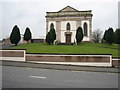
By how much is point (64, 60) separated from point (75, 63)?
1.37 metres

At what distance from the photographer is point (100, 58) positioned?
56.4 feet

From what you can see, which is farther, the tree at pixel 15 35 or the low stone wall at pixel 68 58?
the tree at pixel 15 35

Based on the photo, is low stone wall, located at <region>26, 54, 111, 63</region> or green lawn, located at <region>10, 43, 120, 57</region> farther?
green lawn, located at <region>10, 43, 120, 57</region>

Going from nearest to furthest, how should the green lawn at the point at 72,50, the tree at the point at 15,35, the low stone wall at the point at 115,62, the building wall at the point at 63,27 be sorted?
the low stone wall at the point at 115,62, the green lawn at the point at 72,50, the tree at the point at 15,35, the building wall at the point at 63,27

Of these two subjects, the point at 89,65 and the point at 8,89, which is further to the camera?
the point at 89,65

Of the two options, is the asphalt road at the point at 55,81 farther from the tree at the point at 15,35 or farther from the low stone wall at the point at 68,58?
the tree at the point at 15,35

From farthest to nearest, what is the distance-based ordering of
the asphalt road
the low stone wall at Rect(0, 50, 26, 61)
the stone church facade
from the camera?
the stone church facade < the low stone wall at Rect(0, 50, 26, 61) < the asphalt road

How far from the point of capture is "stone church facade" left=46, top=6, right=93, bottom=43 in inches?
1817

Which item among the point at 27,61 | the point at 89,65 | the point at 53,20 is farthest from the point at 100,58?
the point at 53,20

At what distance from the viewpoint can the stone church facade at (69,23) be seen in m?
46.2

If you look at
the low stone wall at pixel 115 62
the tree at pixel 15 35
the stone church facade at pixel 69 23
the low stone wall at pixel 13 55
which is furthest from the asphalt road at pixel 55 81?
the stone church facade at pixel 69 23

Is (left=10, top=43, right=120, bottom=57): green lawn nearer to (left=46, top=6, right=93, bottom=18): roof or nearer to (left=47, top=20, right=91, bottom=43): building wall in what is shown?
(left=47, top=20, right=91, bottom=43): building wall

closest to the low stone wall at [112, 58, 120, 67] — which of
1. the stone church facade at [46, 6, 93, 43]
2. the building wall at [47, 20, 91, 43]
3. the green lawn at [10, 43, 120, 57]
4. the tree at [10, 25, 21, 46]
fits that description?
the green lawn at [10, 43, 120, 57]

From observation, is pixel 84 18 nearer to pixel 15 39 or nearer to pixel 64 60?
pixel 15 39
